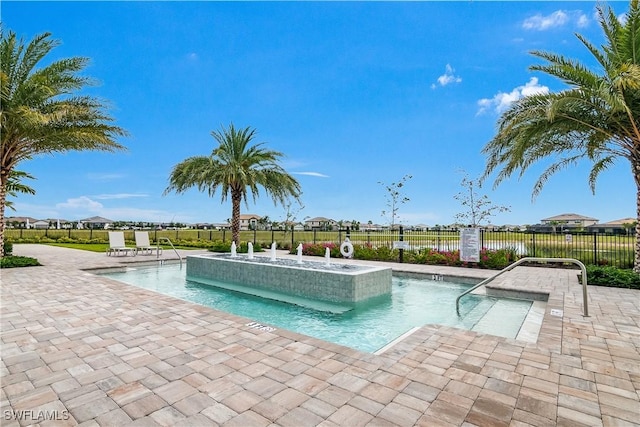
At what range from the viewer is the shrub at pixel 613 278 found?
23.3 ft

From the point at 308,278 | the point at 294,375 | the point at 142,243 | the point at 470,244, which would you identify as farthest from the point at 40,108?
the point at 470,244

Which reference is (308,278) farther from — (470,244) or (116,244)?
(116,244)

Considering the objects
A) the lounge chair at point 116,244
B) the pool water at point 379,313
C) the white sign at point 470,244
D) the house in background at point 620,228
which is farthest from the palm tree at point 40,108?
the house in background at point 620,228

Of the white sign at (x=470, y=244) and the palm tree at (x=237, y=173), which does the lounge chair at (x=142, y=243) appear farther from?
the white sign at (x=470, y=244)

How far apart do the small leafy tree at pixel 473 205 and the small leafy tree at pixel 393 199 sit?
265 centimetres

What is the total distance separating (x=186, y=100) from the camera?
1591 cm

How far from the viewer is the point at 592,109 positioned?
25.6 ft

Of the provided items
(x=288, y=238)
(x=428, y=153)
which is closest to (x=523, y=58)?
(x=428, y=153)

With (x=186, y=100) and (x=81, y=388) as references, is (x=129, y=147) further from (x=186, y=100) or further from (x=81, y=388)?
(x=81, y=388)

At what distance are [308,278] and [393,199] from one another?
37.2 feet

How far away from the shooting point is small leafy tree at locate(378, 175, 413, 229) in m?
17.5

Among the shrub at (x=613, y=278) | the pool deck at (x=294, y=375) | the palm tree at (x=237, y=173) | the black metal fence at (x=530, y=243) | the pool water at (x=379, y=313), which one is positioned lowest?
the pool water at (x=379, y=313)

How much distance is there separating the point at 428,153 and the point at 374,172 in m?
3.14

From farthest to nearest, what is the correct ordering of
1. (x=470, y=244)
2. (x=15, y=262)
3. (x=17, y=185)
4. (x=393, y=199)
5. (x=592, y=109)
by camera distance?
(x=393, y=199), (x=17, y=185), (x=470, y=244), (x=15, y=262), (x=592, y=109)
